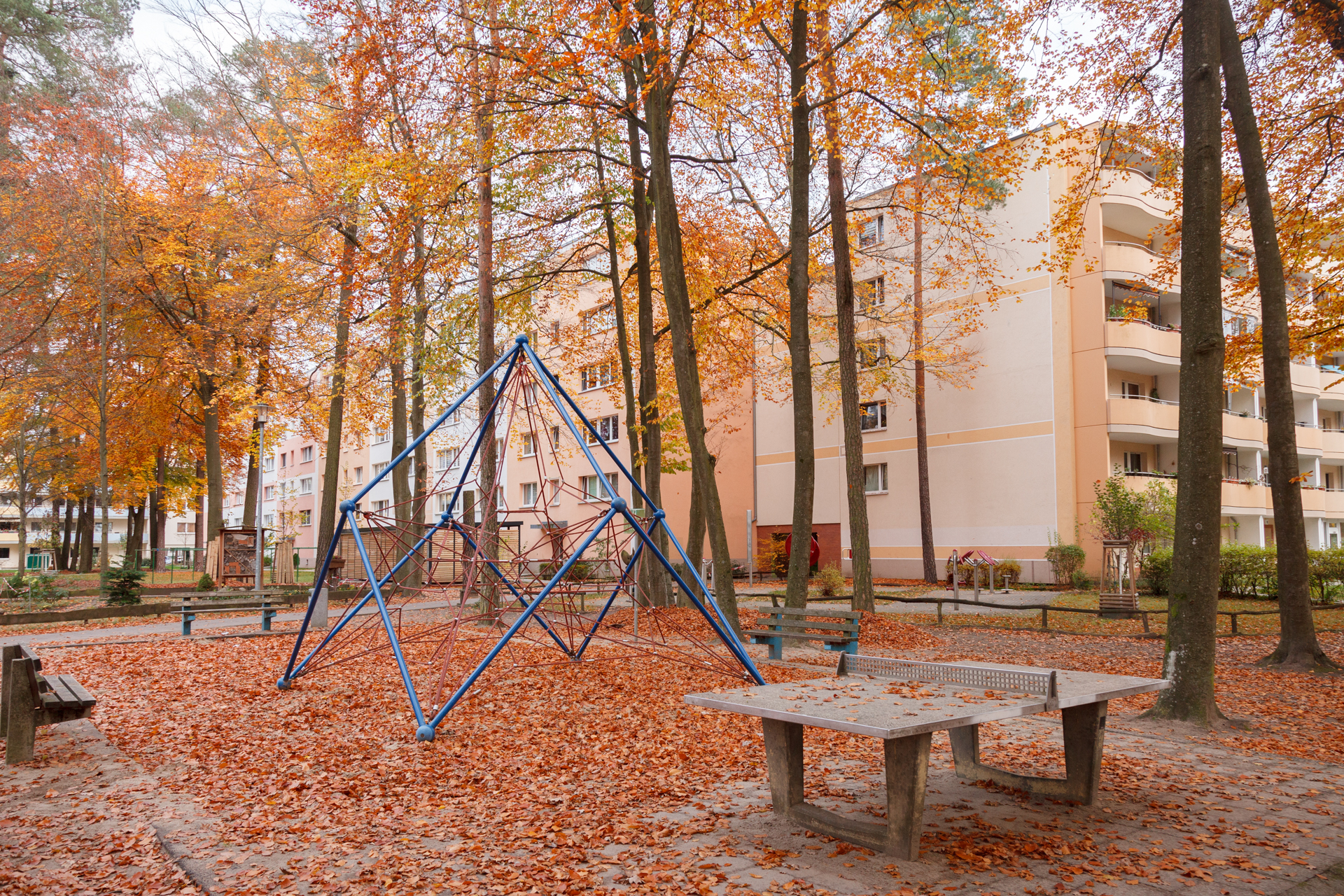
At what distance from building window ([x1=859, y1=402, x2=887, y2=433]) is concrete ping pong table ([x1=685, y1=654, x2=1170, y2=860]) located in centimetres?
2467

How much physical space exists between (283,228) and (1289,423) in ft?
64.1

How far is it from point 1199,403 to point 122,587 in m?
Answer: 19.4

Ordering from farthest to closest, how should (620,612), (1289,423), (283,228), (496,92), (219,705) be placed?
(283,228) → (620,612) → (496,92) → (1289,423) → (219,705)

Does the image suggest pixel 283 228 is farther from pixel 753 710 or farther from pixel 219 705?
pixel 753 710

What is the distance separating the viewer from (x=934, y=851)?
14.2ft

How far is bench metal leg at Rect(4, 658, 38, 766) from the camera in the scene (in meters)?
6.24

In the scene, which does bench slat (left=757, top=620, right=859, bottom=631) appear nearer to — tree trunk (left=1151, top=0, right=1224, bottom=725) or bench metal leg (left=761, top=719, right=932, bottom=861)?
tree trunk (left=1151, top=0, right=1224, bottom=725)

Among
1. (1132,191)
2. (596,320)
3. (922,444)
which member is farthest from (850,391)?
(1132,191)

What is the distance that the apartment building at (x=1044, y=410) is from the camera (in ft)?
81.3

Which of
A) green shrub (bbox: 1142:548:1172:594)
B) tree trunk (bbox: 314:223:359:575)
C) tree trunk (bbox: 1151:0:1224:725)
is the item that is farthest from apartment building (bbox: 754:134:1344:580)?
tree trunk (bbox: 1151:0:1224:725)

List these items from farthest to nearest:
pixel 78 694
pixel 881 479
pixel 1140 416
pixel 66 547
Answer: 1. pixel 66 547
2. pixel 881 479
3. pixel 1140 416
4. pixel 78 694

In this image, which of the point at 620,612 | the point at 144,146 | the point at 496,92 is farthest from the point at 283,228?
the point at 620,612

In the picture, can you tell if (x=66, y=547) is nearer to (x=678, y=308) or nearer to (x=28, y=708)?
(x=678, y=308)

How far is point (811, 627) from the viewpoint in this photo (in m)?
11.0
